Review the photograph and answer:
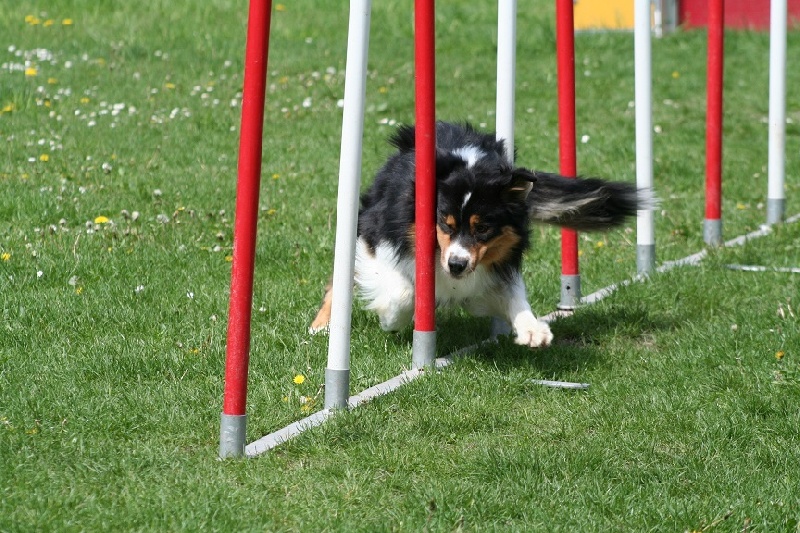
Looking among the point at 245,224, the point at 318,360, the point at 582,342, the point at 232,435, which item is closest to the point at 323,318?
the point at 318,360

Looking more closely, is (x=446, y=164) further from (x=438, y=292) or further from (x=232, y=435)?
(x=232, y=435)

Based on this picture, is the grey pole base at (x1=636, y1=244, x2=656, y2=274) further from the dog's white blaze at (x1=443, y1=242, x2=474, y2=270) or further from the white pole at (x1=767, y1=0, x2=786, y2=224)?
the dog's white blaze at (x1=443, y1=242, x2=474, y2=270)

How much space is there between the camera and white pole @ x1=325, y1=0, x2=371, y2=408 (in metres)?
4.02

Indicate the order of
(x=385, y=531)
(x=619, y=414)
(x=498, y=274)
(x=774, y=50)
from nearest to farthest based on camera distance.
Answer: (x=385, y=531), (x=619, y=414), (x=498, y=274), (x=774, y=50)

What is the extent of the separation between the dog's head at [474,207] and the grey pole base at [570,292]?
106 centimetres

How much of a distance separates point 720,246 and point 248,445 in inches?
160

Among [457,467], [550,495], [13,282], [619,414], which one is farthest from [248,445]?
[13,282]

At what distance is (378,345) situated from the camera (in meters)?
5.05

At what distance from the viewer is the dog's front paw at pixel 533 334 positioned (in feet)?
15.5

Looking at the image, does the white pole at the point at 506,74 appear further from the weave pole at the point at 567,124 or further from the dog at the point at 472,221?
the weave pole at the point at 567,124

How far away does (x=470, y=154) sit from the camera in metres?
4.98

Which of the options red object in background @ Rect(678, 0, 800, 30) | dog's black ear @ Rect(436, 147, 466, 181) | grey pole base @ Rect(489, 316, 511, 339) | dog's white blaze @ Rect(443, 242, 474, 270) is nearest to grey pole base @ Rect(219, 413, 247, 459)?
dog's white blaze @ Rect(443, 242, 474, 270)

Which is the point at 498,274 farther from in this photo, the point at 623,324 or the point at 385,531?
the point at 385,531

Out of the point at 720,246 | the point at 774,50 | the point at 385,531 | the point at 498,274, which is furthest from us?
the point at 774,50
